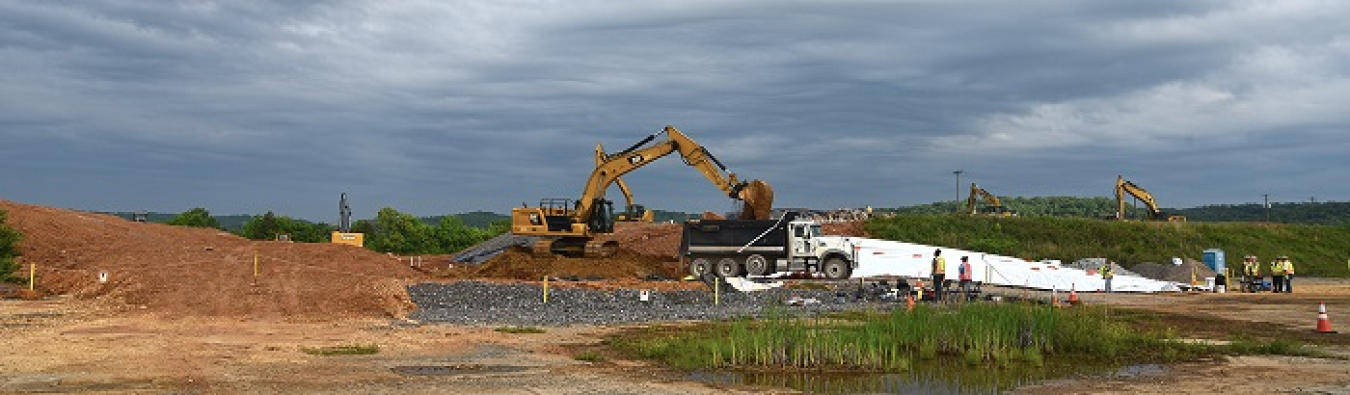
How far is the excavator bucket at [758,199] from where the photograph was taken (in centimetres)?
4278

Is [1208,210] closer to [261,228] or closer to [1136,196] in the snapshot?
[1136,196]

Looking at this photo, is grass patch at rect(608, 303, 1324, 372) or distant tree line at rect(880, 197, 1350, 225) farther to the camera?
distant tree line at rect(880, 197, 1350, 225)

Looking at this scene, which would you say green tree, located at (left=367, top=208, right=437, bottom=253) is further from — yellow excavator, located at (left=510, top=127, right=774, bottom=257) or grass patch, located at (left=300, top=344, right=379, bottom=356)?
grass patch, located at (left=300, top=344, right=379, bottom=356)

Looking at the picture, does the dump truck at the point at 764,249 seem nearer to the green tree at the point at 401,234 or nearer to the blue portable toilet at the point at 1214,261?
the blue portable toilet at the point at 1214,261

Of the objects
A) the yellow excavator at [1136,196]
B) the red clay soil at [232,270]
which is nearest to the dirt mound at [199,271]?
the red clay soil at [232,270]

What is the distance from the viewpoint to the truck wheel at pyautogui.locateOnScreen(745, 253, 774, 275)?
40.1 m

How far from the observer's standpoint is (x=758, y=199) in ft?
140

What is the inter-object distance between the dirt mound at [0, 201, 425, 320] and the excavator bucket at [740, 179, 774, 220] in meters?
12.7

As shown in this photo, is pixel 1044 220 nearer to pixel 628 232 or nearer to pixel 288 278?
pixel 628 232

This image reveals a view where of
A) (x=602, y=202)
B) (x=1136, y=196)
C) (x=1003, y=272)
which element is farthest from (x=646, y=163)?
(x=1136, y=196)

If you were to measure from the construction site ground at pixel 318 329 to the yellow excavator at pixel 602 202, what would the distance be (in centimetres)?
146

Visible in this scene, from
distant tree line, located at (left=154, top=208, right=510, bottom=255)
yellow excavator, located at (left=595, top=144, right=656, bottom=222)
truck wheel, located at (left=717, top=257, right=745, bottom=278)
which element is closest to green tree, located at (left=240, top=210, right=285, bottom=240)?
distant tree line, located at (left=154, top=208, right=510, bottom=255)

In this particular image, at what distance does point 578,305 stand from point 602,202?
15157 millimetres

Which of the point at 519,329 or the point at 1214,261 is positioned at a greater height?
the point at 1214,261
